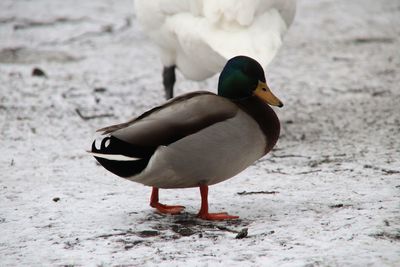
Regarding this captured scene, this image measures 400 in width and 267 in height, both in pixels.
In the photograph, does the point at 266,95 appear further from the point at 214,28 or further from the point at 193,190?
the point at 214,28

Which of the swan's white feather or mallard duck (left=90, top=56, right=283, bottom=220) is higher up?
the swan's white feather

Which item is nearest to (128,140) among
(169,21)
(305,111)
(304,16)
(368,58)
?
(169,21)

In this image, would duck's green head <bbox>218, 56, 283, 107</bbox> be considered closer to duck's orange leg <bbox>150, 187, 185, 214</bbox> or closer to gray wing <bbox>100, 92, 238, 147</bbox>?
gray wing <bbox>100, 92, 238, 147</bbox>

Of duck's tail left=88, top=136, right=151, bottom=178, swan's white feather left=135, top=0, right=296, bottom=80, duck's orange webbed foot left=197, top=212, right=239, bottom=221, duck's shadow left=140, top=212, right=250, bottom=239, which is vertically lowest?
duck's shadow left=140, top=212, right=250, bottom=239

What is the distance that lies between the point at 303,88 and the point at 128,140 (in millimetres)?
3114

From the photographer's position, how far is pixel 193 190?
398cm

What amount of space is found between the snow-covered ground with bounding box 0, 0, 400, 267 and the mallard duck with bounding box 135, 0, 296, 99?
61cm

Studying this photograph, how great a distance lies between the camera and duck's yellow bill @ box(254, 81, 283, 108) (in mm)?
3438

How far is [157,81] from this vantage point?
6.41 m

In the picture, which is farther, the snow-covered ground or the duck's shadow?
the duck's shadow

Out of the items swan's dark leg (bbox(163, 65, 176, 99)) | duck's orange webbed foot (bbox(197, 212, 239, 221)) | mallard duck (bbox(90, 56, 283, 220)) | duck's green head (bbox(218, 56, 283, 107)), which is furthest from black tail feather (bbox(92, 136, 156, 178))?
swan's dark leg (bbox(163, 65, 176, 99))

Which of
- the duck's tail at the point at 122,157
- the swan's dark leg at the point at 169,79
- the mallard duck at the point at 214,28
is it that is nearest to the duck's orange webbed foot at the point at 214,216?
the duck's tail at the point at 122,157

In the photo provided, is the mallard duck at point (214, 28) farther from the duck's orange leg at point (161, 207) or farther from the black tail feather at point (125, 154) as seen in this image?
the black tail feather at point (125, 154)

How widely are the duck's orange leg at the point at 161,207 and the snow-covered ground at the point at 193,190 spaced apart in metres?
0.03
